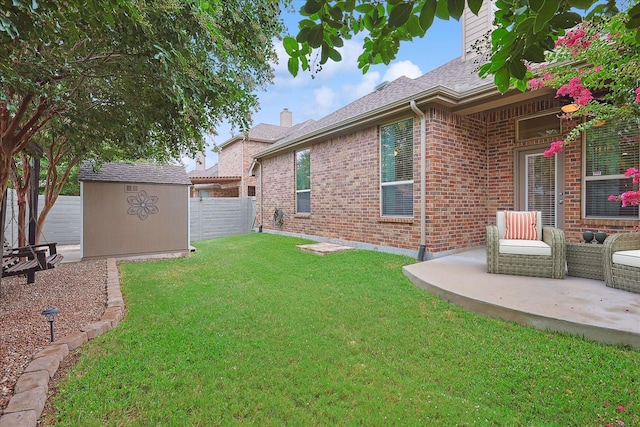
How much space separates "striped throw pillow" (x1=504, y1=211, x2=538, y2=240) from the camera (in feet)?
15.6

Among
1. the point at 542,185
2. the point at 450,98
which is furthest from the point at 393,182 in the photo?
the point at 542,185

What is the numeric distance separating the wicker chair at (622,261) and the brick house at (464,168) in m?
1.93

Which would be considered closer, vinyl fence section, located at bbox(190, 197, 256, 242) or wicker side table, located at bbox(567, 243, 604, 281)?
wicker side table, located at bbox(567, 243, 604, 281)

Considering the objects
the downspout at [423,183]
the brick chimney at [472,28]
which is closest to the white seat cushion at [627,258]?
the downspout at [423,183]

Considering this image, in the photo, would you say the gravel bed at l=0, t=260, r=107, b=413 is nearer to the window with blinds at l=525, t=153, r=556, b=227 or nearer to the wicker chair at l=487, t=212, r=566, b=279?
the wicker chair at l=487, t=212, r=566, b=279

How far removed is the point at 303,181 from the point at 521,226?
6512mm

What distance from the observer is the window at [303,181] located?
9.82 meters

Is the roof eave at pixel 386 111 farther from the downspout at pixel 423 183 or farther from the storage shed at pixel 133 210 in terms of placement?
the storage shed at pixel 133 210

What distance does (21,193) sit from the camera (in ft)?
20.9

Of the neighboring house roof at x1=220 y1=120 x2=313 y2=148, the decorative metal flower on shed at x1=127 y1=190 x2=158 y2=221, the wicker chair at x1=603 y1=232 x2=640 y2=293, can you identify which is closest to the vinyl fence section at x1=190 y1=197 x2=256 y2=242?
the decorative metal flower on shed at x1=127 y1=190 x2=158 y2=221

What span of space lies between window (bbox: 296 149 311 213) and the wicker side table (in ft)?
22.1

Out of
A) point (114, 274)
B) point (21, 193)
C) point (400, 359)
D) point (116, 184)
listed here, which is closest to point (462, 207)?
point (400, 359)

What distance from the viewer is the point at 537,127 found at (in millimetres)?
6191

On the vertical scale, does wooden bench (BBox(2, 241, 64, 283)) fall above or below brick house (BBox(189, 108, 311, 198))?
below
